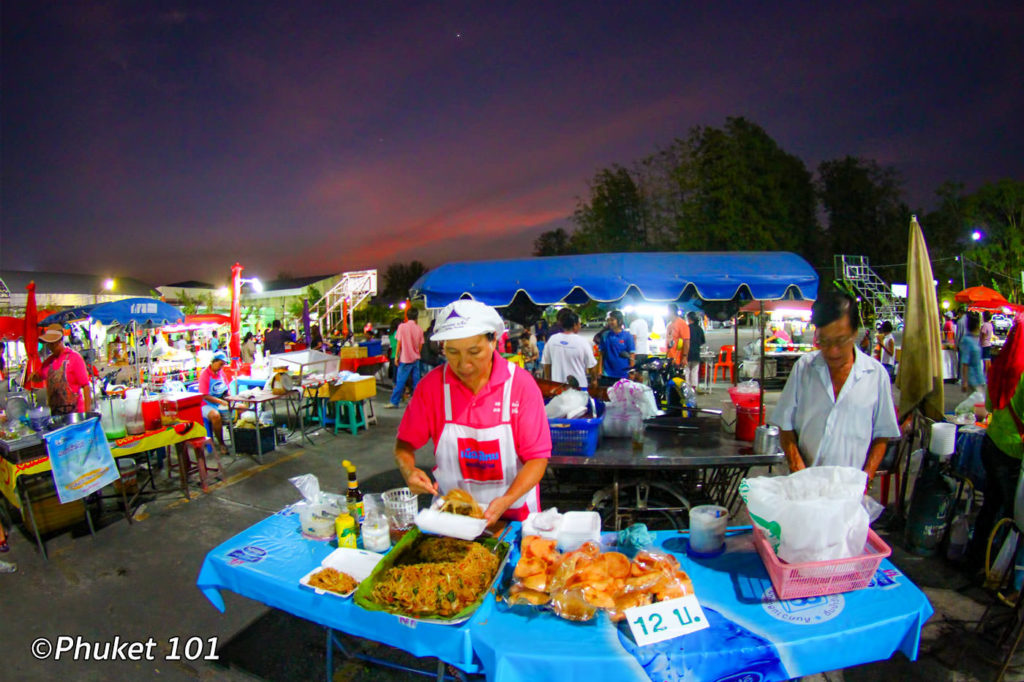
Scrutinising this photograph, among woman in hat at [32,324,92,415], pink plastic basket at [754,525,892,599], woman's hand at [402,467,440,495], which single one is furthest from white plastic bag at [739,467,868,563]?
woman in hat at [32,324,92,415]

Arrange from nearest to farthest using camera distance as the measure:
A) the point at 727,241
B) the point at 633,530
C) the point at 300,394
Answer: the point at 633,530 → the point at 300,394 → the point at 727,241

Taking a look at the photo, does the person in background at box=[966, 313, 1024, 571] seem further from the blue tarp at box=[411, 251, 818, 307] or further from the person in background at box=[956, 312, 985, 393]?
the person in background at box=[956, 312, 985, 393]

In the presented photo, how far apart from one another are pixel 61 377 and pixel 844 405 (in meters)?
7.65

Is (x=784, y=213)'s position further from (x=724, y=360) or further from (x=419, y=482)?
(x=419, y=482)

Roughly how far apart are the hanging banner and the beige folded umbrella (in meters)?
7.29

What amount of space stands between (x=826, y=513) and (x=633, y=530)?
770 mm

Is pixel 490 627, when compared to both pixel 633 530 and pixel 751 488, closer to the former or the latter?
pixel 633 530

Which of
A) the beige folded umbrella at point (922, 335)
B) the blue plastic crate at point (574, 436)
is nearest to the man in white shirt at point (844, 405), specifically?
the blue plastic crate at point (574, 436)

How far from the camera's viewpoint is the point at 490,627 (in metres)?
1.70

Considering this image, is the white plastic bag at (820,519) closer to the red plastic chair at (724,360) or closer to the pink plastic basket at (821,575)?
the pink plastic basket at (821,575)

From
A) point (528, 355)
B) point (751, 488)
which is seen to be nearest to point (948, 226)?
point (528, 355)

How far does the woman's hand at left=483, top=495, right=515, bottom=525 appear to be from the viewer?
2209mm

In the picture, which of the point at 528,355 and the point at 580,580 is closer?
the point at 580,580

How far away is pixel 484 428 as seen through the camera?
246 centimetres
